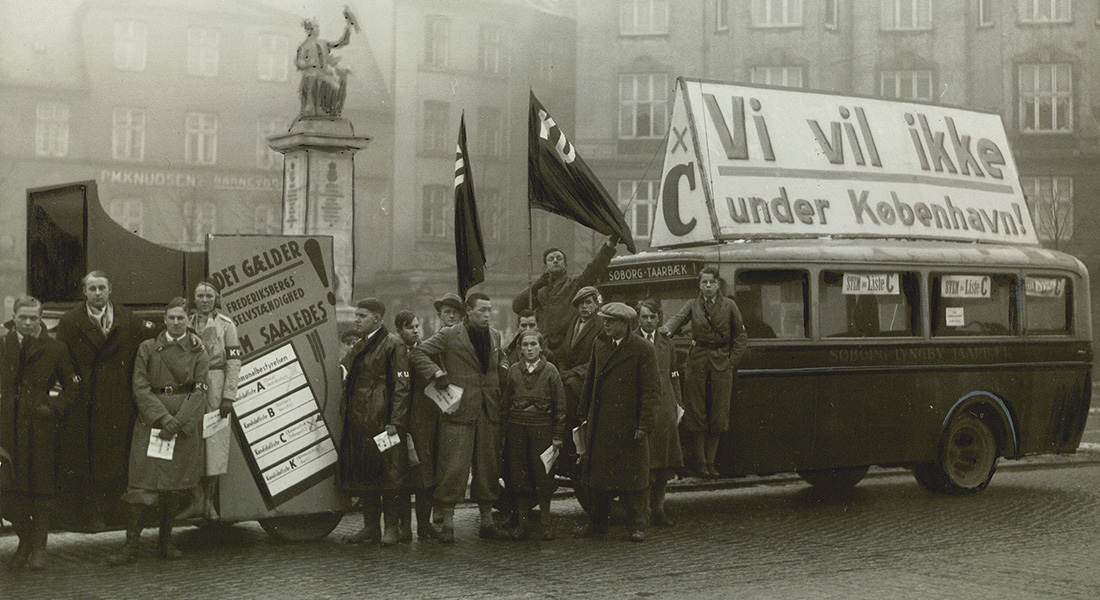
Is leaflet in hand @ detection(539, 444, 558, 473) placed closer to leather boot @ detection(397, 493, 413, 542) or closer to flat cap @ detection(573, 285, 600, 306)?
leather boot @ detection(397, 493, 413, 542)

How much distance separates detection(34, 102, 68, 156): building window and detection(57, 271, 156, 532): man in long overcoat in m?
34.7

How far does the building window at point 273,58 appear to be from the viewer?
144 ft

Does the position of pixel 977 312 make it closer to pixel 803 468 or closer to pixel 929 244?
pixel 929 244

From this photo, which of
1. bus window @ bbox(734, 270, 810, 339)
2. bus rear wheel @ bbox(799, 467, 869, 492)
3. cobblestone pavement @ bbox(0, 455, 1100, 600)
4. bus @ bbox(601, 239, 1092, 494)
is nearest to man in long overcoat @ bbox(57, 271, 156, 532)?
cobblestone pavement @ bbox(0, 455, 1100, 600)

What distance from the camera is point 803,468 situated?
11.7 m

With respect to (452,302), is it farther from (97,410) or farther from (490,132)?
(490,132)

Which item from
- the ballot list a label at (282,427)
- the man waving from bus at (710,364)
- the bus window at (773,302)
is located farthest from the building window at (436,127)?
the ballot list a label at (282,427)

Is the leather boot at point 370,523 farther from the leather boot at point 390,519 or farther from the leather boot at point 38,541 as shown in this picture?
the leather boot at point 38,541

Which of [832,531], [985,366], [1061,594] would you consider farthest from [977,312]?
[1061,594]

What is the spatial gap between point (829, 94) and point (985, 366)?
10.3 feet

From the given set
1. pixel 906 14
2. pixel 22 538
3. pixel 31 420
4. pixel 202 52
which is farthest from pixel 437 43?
pixel 22 538

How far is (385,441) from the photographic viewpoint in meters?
9.57

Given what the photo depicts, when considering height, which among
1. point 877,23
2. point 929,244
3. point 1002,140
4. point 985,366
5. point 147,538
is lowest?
point 147,538

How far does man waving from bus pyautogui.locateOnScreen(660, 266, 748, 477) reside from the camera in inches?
432
